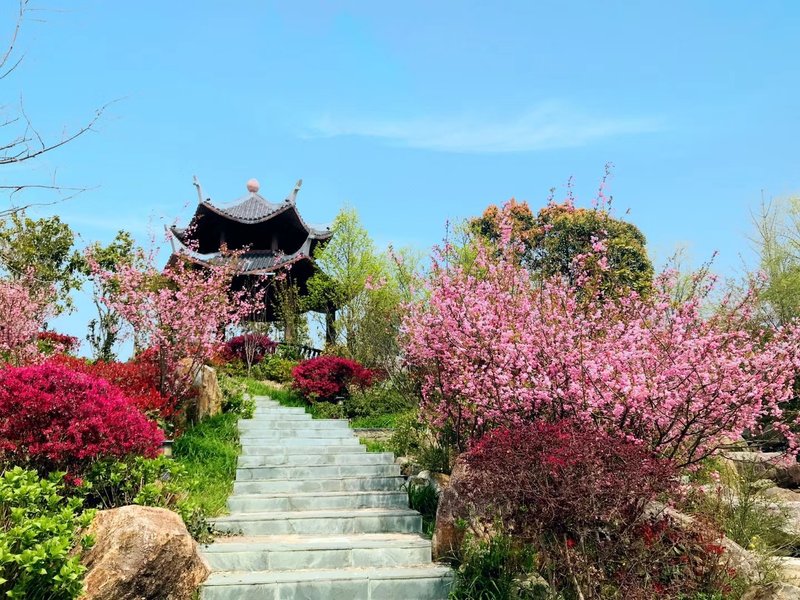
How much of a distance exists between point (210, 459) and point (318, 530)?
8.27 ft

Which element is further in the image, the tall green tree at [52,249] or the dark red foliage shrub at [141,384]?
the tall green tree at [52,249]

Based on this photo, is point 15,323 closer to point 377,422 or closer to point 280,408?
point 280,408

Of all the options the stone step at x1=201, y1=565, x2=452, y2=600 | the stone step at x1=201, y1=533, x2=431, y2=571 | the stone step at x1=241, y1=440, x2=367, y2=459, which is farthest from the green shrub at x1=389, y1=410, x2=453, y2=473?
the stone step at x1=201, y1=565, x2=452, y2=600

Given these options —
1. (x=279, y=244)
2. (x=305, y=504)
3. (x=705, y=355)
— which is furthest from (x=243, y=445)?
(x=279, y=244)

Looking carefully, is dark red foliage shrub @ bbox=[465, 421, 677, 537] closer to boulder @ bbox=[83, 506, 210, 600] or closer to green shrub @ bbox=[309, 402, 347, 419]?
boulder @ bbox=[83, 506, 210, 600]

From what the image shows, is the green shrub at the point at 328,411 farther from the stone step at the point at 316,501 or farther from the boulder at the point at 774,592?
the boulder at the point at 774,592

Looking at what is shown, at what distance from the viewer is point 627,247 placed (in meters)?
33.7

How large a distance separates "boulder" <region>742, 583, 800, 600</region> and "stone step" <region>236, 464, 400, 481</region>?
5.36 m

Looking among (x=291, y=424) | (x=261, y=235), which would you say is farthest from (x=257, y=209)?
(x=291, y=424)

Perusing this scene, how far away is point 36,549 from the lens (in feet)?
15.7

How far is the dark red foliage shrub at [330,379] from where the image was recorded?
49.5 ft

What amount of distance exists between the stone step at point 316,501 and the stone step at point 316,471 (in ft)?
2.47

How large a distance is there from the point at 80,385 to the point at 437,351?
4.06m

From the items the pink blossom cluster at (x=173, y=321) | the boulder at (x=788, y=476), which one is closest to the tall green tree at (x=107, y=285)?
the pink blossom cluster at (x=173, y=321)
